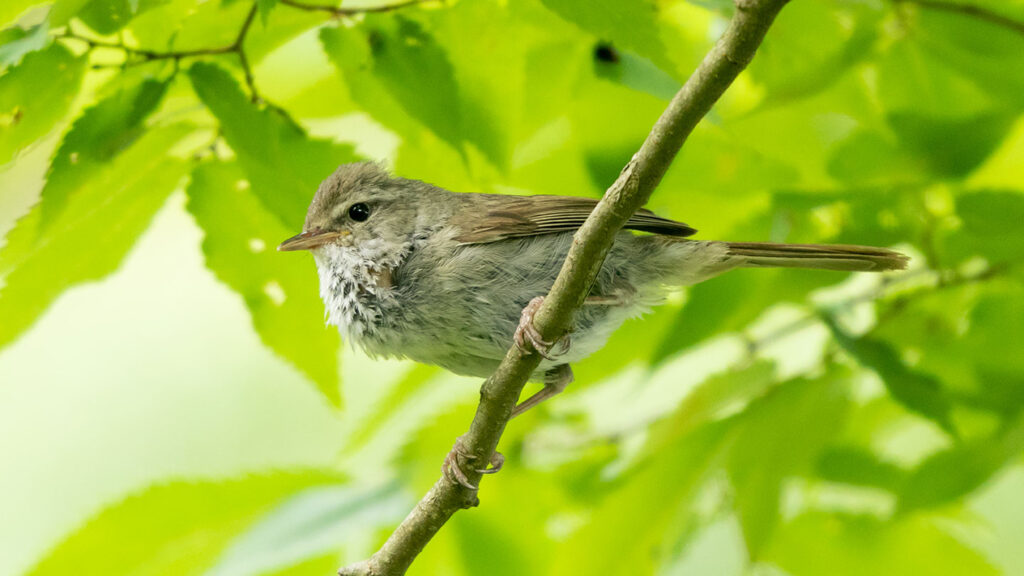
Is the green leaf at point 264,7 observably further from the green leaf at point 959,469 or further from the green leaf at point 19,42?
the green leaf at point 959,469

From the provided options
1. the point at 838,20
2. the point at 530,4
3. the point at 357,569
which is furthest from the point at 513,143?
the point at 357,569

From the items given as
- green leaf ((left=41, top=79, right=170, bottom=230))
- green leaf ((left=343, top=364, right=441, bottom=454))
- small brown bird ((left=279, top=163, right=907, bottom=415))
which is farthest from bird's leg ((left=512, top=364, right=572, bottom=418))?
green leaf ((left=41, top=79, right=170, bottom=230))

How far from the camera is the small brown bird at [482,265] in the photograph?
2.96m

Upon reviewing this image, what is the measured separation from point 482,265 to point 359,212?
0.67 m

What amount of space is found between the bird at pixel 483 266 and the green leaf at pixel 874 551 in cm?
98

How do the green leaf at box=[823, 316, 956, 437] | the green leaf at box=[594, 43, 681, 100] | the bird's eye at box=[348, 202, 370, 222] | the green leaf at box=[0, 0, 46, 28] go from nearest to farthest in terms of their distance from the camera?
the green leaf at box=[0, 0, 46, 28] < the green leaf at box=[594, 43, 681, 100] < the green leaf at box=[823, 316, 956, 437] < the bird's eye at box=[348, 202, 370, 222]

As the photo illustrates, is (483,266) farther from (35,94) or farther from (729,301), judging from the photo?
(35,94)

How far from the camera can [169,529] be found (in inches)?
114

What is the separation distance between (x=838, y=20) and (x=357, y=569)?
2.27 metres

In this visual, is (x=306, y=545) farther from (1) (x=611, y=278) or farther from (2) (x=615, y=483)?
(1) (x=611, y=278)

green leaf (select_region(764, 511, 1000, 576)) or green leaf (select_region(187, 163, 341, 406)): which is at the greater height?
green leaf (select_region(187, 163, 341, 406))

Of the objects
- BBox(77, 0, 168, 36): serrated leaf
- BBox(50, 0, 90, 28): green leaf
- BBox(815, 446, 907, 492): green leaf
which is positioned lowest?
BBox(815, 446, 907, 492): green leaf

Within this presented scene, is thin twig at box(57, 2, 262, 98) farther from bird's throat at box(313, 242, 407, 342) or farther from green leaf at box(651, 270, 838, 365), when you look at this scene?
green leaf at box(651, 270, 838, 365)

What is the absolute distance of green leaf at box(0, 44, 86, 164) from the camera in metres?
2.23
